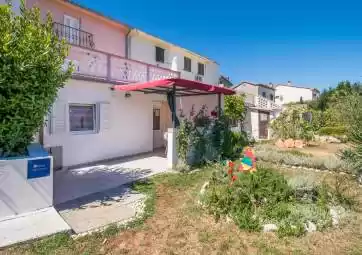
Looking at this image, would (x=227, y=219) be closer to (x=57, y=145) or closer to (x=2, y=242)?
(x=2, y=242)

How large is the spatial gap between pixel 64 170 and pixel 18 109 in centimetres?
442

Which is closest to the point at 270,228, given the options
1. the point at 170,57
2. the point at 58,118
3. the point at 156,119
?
the point at 58,118

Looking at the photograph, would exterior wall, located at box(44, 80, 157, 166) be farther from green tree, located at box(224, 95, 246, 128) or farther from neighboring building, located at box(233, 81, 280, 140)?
neighboring building, located at box(233, 81, 280, 140)

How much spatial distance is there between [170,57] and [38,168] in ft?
51.2

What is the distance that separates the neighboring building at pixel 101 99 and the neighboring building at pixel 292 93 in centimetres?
5382

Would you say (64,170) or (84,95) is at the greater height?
(84,95)

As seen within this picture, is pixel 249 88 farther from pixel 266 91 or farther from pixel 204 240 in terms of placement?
pixel 204 240

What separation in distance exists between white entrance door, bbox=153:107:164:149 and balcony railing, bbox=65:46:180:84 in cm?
239

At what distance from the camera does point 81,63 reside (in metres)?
9.64

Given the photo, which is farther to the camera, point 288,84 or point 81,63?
point 288,84

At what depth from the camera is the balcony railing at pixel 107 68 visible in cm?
953

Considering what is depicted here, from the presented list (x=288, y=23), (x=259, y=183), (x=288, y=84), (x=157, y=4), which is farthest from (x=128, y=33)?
(x=288, y=84)

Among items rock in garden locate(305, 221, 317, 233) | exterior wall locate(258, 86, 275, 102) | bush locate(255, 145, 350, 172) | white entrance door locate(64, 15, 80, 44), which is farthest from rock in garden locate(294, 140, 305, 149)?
exterior wall locate(258, 86, 275, 102)

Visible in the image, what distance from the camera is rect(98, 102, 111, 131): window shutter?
10461 mm
